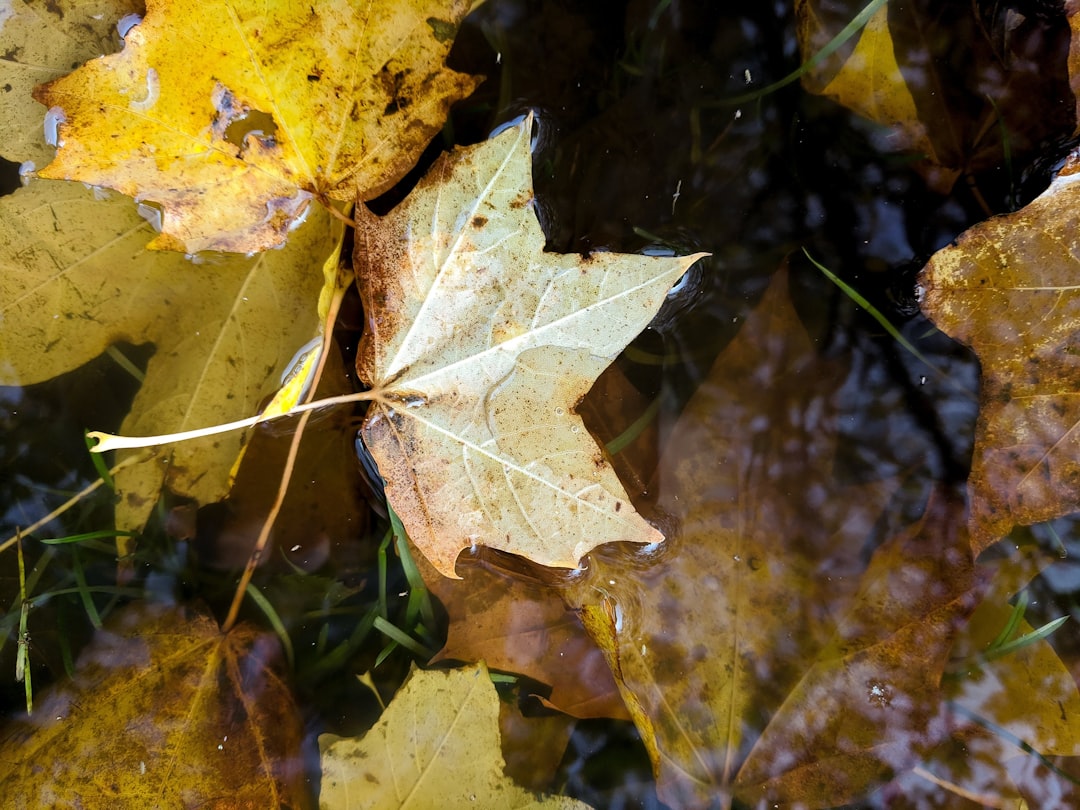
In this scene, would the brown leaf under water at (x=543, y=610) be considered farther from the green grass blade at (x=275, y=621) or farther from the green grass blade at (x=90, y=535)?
the green grass blade at (x=90, y=535)

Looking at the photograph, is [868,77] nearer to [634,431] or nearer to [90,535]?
[634,431]

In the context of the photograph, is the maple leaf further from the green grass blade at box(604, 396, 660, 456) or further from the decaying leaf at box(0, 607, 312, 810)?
the decaying leaf at box(0, 607, 312, 810)

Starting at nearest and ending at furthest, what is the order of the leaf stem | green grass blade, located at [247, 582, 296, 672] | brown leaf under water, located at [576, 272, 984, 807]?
the leaf stem < brown leaf under water, located at [576, 272, 984, 807] < green grass blade, located at [247, 582, 296, 672]

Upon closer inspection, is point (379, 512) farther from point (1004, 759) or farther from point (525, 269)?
point (1004, 759)

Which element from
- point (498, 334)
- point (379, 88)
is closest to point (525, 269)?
point (498, 334)

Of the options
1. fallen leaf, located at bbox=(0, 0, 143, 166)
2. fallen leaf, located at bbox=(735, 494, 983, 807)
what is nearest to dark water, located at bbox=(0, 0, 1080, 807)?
fallen leaf, located at bbox=(735, 494, 983, 807)
